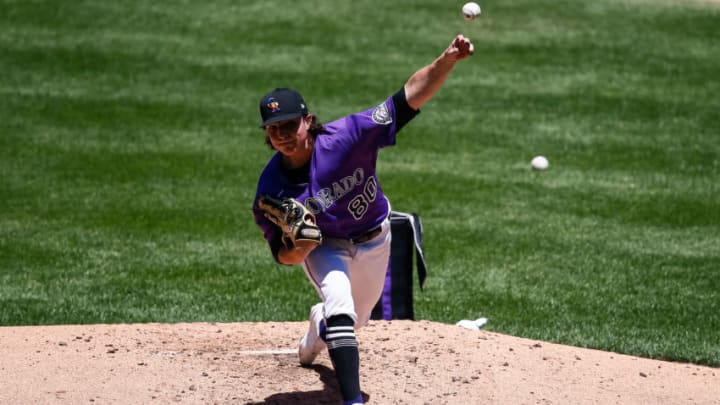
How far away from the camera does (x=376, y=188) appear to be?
18.8 ft

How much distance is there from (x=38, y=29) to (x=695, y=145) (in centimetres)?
1106

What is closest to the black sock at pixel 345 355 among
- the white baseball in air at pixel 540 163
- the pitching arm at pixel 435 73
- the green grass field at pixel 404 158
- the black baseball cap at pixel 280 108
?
the black baseball cap at pixel 280 108

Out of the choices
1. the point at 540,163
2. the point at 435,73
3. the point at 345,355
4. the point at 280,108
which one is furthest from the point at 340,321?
the point at 540,163

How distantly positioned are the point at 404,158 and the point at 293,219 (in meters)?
7.72

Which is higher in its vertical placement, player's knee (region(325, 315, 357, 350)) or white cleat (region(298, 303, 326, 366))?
player's knee (region(325, 315, 357, 350))

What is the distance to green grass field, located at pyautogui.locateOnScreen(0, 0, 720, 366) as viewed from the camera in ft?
28.3

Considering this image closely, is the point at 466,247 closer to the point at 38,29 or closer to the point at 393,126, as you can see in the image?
the point at 393,126

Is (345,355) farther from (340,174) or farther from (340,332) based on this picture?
(340,174)

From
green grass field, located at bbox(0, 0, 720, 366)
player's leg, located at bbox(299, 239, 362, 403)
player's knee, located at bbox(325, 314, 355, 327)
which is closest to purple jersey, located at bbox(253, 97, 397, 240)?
player's leg, located at bbox(299, 239, 362, 403)

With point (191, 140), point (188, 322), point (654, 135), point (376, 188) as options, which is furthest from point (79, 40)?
point (376, 188)

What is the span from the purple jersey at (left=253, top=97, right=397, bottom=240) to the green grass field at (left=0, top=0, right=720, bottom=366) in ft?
8.60

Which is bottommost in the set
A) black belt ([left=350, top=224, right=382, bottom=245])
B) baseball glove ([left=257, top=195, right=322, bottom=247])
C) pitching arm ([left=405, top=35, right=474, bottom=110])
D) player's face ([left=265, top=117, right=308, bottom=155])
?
black belt ([left=350, top=224, right=382, bottom=245])

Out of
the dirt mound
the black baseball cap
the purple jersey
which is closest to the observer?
the black baseball cap

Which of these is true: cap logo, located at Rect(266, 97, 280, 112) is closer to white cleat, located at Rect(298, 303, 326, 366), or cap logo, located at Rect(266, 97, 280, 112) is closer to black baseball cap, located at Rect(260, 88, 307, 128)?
black baseball cap, located at Rect(260, 88, 307, 128)
